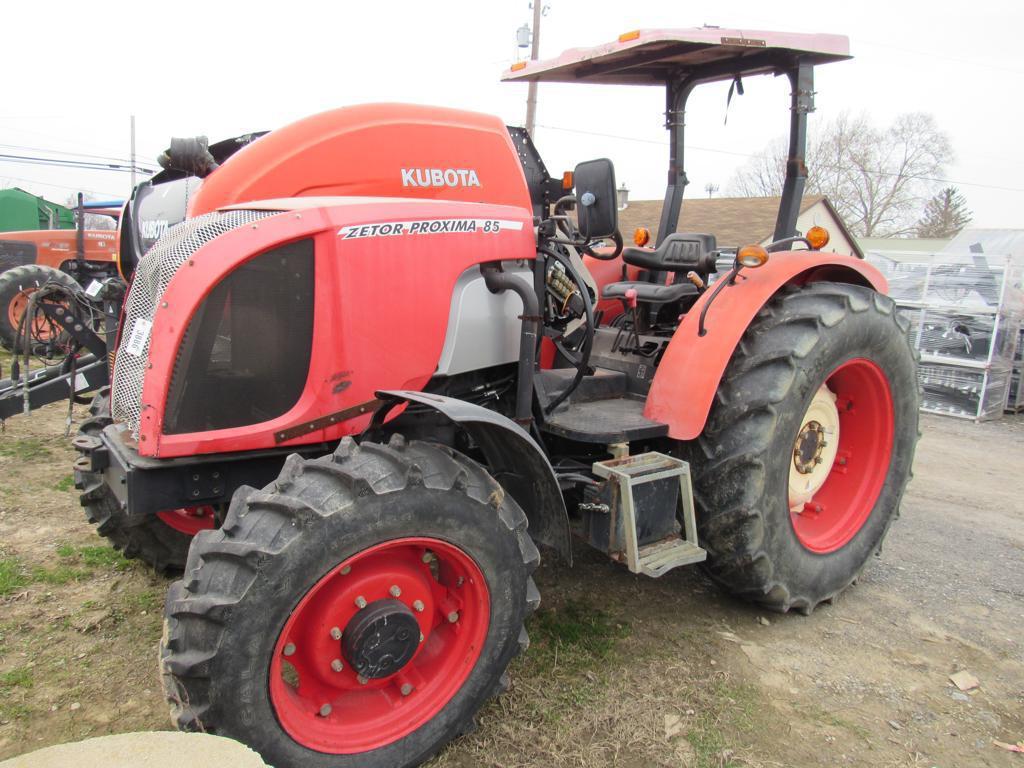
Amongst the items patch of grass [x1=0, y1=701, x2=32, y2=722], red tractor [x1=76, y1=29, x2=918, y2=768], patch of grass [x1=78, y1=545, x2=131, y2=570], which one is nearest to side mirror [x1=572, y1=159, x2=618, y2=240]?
red tractor [x1=76, y1=29, x2=918, y2=768]

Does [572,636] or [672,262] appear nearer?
[572,636]

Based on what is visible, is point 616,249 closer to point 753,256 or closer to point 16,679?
point 753,256

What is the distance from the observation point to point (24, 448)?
5266 millimetres

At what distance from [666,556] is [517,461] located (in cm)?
70

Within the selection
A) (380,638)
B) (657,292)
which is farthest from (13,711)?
(657,292)

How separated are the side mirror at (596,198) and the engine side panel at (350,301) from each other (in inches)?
13.0

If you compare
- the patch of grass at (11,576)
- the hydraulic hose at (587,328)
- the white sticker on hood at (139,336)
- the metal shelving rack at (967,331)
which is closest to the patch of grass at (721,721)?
the hydraulic hose at (587,328)

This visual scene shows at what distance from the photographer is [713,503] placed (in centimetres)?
292

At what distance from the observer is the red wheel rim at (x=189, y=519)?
3.28 m

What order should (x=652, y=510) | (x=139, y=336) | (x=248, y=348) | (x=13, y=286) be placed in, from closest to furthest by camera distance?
(x=248, y=348), (x=139, y=336), (x=652, y=510), (x=13, y=286)

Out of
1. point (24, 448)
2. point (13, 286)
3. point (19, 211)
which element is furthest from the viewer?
point (19, 211)

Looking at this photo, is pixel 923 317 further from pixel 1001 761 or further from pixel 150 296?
pixel 150 296

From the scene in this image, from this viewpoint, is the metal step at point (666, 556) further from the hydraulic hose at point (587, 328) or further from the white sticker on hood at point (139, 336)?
the white sticker on hood at point (139, 336)

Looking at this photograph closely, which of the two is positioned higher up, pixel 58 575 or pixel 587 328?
pixel 587 328
